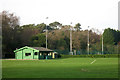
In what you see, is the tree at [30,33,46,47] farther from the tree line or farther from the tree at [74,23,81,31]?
the tree at [74,23,81,31]

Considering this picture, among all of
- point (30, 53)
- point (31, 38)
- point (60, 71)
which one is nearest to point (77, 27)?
point (31, 38)

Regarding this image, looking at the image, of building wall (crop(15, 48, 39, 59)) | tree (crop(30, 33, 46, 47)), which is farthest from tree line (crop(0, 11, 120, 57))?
building wall (crop(15, 48, 39, 59))

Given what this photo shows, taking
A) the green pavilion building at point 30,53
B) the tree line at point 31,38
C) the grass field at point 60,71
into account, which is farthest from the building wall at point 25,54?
the grass field at point 60,71

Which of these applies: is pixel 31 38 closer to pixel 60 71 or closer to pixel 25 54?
pixel 25 54

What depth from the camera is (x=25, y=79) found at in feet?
49.2

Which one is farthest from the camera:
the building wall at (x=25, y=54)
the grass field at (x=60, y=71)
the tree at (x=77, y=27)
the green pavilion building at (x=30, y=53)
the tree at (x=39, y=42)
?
the tree at (x=77, y=27)

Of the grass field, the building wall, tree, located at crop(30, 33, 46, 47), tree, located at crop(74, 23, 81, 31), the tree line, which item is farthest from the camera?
tree, located at crop(74, 23, 81, 31)

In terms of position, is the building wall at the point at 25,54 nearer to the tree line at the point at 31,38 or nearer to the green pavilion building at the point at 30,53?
the green pavilion building at the point at 30,53

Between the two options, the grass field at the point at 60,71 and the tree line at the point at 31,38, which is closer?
the grass field at the point at 60,71

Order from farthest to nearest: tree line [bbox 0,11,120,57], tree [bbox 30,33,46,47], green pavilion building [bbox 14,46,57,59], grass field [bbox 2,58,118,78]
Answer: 1. tree [bbox 30,33,46,47]
2. tree line [bbox 0,11,120,57]
3. green pavilion building [bbox 14,46,57,59]
4. grass field [bbox 2,58,118,78]

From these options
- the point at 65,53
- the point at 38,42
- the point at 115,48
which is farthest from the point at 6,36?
the point at 115,48

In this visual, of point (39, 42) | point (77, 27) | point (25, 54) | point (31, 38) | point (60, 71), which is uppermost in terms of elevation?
point (77, 27)

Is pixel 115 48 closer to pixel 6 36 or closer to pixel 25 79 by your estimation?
pixel 6 36

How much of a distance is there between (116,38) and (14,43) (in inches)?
1902
